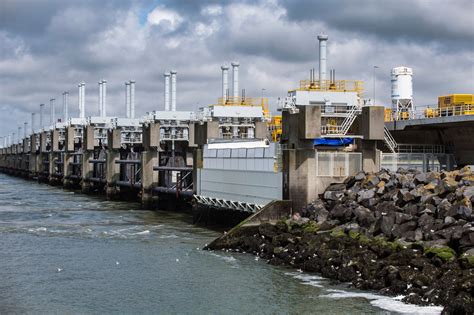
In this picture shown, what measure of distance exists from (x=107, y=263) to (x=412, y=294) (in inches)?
584

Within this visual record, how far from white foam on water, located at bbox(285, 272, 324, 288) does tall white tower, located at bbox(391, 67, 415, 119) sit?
75.4ft

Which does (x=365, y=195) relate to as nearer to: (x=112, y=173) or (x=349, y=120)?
(x=349, y=120)

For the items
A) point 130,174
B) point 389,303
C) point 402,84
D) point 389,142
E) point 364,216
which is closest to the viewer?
point 389,303

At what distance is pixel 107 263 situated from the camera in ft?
105

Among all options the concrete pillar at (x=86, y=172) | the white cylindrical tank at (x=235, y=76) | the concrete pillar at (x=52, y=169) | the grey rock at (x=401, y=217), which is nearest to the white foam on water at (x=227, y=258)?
the grey rock at (x=401, y=217)

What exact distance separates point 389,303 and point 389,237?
5.86 m

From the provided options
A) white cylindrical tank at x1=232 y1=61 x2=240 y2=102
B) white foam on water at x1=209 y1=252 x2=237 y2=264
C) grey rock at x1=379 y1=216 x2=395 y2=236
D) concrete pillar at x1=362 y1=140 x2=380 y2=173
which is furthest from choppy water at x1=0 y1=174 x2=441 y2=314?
white cylindrical tank at x1=232 y1=61 x2=240 y2=102

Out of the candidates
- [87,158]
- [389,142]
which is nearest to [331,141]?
[389,142]

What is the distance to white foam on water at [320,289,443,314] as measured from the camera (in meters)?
21.4

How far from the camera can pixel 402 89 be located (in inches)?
1898

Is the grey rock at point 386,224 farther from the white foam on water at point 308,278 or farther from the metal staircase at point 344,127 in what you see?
the metal staircase at point 344,127

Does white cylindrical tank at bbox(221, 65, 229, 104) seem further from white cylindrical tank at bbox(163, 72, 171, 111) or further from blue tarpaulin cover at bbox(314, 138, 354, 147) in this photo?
blue tarpaulin cover at bbox(314, 138, 354, 147)

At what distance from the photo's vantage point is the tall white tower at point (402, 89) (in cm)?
4788

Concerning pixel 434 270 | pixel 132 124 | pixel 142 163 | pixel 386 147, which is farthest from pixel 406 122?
pixel 132 124
